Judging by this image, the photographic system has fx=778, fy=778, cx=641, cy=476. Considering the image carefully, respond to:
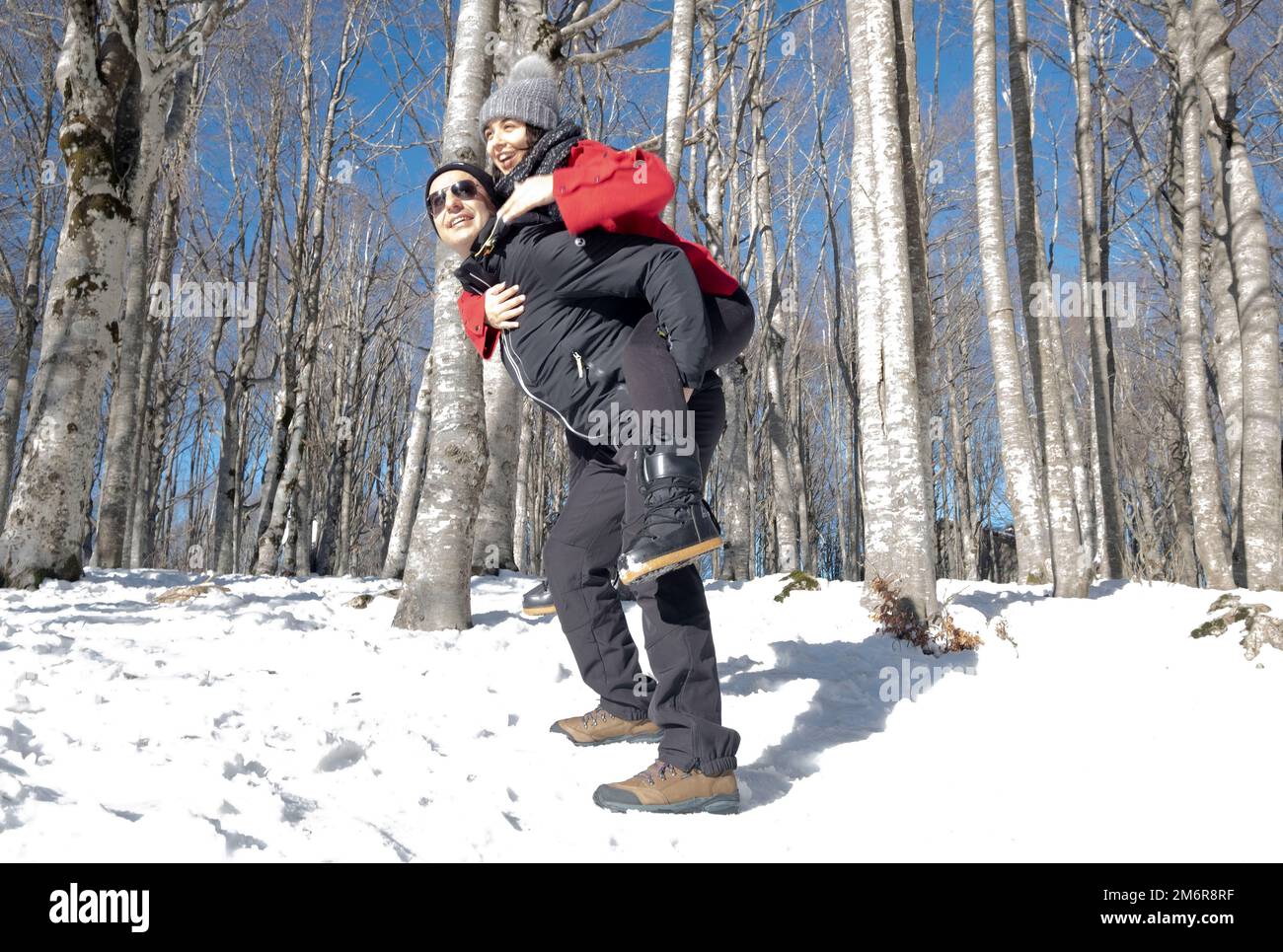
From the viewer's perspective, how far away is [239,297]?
13719 millimetres

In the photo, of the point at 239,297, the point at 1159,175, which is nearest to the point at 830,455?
the point at 1159,175

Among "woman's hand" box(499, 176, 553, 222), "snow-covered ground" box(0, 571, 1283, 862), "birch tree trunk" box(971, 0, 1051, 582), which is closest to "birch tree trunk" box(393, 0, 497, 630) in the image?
"snow-covered ground" box(0, 571, 1283, 862)

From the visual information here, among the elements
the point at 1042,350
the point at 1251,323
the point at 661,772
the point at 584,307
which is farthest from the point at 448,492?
the point at 1251,323

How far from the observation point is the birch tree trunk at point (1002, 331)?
734 cm

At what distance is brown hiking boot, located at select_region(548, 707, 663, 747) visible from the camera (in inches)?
97.3

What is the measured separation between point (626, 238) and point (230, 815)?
1611 mm

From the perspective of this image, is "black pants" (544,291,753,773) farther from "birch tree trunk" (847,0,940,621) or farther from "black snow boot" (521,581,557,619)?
"birch tree trunk" (847,0,940,621)

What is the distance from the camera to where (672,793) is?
6.35ft

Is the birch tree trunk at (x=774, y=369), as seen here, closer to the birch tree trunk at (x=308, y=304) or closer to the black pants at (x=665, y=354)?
the birch tree trunk at (x=308, y=304)

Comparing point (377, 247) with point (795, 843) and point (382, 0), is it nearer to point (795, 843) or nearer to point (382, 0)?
point (382, 0)

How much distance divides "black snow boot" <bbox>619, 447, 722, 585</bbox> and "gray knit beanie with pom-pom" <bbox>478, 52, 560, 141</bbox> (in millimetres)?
1141

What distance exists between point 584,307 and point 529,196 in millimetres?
323

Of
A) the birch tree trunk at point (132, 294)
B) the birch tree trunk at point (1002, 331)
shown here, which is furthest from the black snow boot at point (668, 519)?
the birch tree trunk at point (1002, 331)
